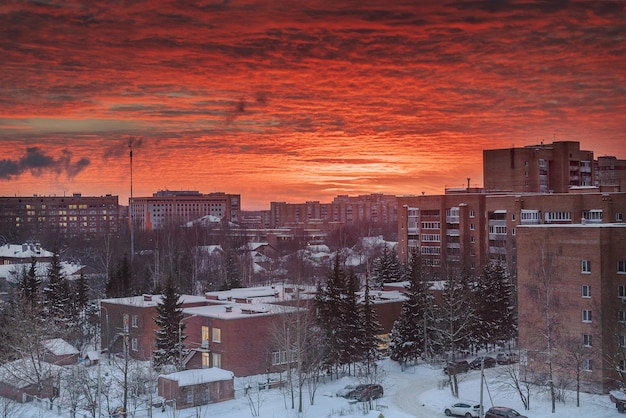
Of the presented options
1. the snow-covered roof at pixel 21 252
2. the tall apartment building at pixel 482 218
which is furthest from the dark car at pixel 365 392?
the snow-covered roof at pixel 21 252

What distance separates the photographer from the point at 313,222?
187m

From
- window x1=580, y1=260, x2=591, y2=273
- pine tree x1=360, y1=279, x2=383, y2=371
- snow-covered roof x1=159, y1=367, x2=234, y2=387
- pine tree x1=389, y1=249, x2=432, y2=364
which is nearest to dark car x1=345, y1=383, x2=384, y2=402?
pine tree x1=360, y1=279, x2=383, y2=371

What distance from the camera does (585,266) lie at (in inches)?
1297

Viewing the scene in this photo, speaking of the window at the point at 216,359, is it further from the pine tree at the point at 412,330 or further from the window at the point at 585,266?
the window at the point at 585,266

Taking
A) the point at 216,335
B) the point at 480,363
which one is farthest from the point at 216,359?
the point at 480,363

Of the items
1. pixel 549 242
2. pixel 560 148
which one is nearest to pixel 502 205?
pixel 560 148

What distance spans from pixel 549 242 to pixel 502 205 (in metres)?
35.3

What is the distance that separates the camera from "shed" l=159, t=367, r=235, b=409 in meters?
31.7

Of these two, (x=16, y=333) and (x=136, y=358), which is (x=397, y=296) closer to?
(x=136, y=358)

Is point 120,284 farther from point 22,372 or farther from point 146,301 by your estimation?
point 22,372

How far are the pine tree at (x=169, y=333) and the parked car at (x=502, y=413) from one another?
15.8 m

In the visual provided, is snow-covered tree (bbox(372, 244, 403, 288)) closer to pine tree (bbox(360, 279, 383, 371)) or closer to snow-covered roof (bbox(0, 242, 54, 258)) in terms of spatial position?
pine tree (bbox(360, 279, 383, 371))

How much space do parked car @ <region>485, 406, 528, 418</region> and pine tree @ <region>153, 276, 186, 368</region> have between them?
1585cm

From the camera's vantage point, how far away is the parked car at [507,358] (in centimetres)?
3988
